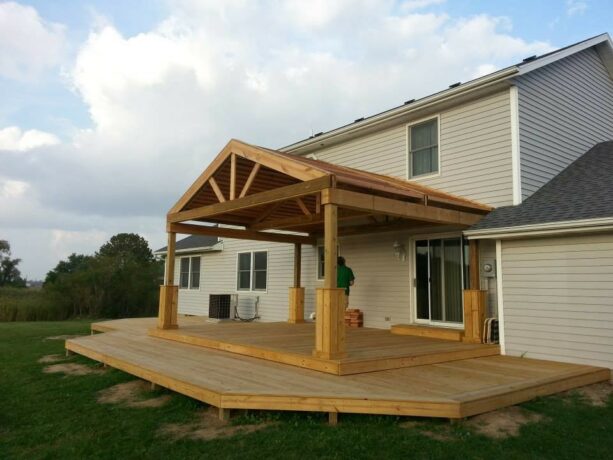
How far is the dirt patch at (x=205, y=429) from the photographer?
13.1ft

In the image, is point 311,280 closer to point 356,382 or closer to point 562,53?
point 356,382

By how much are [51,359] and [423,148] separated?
327 inches

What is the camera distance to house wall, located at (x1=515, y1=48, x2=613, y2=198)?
8062 mm

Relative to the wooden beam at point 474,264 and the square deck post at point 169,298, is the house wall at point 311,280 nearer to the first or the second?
the wooden beam at point 474,264

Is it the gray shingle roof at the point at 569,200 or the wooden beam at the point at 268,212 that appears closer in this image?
the gray shingle roof at the point at 569,200

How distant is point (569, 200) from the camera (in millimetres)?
7086

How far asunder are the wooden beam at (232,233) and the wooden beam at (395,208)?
4502 millimetres

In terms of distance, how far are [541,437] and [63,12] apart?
1285cm

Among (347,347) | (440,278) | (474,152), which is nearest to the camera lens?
(347,347)

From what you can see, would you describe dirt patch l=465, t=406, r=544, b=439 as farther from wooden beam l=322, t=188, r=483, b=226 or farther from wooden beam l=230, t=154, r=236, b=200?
wooden beam l=230, t=154, r=236, b=200

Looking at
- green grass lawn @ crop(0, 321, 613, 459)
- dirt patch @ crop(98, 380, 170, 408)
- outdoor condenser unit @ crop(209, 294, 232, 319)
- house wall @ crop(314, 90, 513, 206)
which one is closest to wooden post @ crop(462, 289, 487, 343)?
house wall @ crop(314, 90, 513, 206)

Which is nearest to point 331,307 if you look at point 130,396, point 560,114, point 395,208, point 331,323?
point 331,323

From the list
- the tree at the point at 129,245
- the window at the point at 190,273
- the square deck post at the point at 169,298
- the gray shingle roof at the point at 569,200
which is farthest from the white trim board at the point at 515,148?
the tree at the point at 129,245

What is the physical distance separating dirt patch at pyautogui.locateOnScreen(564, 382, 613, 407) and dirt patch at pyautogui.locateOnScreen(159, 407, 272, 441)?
12.2ft
